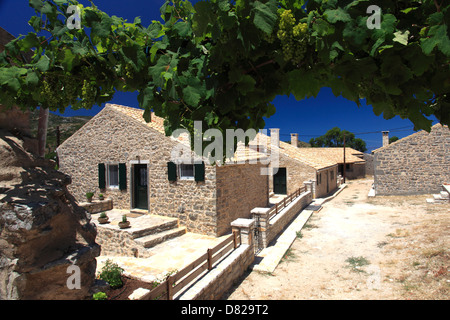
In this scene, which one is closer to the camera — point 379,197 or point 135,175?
point 135,175

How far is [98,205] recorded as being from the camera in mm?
11656

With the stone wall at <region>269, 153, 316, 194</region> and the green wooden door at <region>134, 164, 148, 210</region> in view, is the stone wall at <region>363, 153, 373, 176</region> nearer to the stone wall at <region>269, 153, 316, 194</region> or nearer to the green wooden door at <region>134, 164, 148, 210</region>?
the stone wall at <region>269, 153, 316, 194</region>

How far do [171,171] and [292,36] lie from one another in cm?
924

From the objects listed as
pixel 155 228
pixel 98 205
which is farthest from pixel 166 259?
pixel 98 205

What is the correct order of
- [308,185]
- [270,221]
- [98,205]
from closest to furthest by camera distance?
[270,221]
[98,205]
[308,185]

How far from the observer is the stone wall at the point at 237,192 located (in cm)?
950

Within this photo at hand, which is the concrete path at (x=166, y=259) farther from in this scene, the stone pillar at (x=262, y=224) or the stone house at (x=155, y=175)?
the stone pillar at (x=262, y=224)

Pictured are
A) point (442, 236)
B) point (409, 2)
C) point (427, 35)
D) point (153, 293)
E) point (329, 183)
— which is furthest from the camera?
point (329, 183)

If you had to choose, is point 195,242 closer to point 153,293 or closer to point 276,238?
point 276,238

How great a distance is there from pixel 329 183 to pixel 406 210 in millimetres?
8514

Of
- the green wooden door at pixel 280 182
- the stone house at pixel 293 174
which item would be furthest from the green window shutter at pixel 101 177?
the green wooden door at pixel 280 182

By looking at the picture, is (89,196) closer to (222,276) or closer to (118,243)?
(118,243)

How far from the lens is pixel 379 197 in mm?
18609
